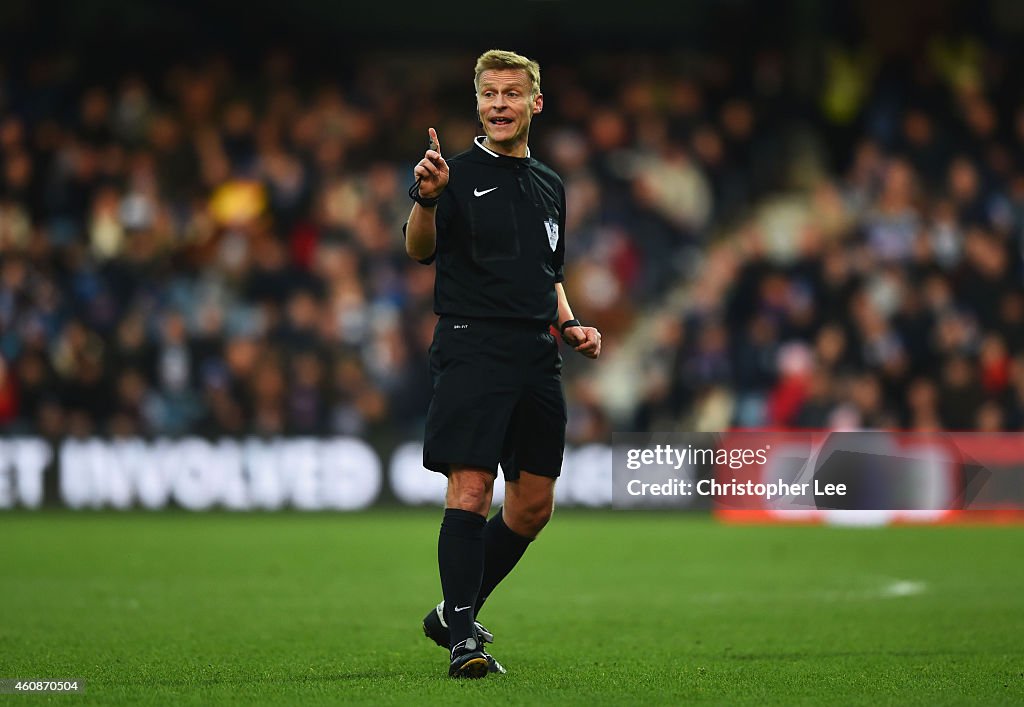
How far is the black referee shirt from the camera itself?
5.71m

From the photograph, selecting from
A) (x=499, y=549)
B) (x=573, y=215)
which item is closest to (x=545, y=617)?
(x=499, y=549)

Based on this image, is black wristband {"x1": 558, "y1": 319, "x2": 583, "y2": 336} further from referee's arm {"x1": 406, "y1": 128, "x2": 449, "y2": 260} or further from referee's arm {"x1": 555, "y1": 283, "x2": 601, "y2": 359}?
referee's arm {"x1": 406, "y1": 128, "x2": 449, "y2": 260}

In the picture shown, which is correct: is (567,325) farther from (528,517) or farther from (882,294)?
(882,294)

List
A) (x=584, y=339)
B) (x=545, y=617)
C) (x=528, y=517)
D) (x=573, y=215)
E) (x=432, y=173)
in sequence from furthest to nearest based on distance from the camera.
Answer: (x=573, y=215) → (x=545, y=617) → (x=528, y=517) → (x=584, y=339) → (x=432, y=173)

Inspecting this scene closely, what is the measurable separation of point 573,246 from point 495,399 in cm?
1203

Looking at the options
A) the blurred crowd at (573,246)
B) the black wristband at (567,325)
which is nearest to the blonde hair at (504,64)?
the black wristband at (567,325)

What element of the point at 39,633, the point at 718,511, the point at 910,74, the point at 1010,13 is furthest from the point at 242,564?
the point at 1010,13

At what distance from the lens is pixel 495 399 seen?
5.60m

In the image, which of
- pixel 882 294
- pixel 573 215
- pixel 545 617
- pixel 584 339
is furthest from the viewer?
pixel 573 215

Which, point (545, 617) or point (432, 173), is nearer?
point (432, 173)

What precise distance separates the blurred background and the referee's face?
9561mm

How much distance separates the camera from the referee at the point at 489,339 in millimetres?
5566

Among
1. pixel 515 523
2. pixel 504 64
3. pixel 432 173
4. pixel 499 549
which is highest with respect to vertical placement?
pixel 504 64

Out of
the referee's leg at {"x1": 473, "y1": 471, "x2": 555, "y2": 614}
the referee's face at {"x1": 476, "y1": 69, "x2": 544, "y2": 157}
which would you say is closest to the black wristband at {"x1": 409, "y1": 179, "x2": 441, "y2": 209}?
the referee's face at {"x1": 476, "y1": 69, "x2": 544, "y2": 157}
